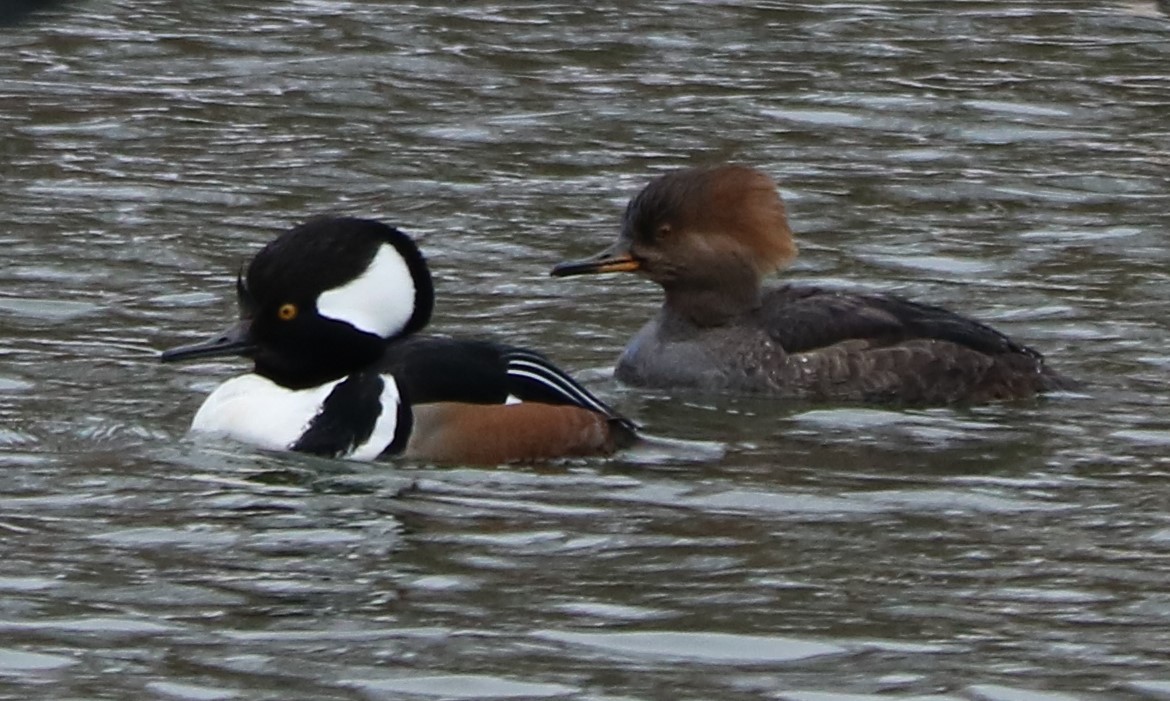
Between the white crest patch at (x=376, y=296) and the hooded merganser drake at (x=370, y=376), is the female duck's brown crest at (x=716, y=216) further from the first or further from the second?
the white crest patch at (x=376, y=296)

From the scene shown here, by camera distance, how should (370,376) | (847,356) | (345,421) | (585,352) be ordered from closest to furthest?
(345,421) → (370,376) → (847,356) → (585,352)

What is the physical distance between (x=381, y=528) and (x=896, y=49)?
31.1 feet

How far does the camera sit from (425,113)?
50.5 feet

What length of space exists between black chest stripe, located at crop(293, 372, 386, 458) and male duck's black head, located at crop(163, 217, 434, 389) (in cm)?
18

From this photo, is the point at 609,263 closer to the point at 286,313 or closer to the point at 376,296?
the point at 376,296

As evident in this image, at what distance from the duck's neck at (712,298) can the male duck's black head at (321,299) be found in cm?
202

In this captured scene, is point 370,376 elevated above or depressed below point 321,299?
below

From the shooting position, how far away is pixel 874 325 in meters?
10.6

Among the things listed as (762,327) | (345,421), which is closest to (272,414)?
(345,421)

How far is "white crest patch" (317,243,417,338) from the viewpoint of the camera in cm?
918

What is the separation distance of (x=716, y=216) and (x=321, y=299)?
237cm

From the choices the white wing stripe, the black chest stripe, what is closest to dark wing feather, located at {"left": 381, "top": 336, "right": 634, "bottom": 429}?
the white wing stripe

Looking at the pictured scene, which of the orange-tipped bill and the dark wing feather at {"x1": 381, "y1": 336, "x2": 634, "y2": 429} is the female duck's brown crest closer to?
the orange-tipped bill

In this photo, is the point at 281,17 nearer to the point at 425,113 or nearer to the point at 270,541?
the point at 425,113
